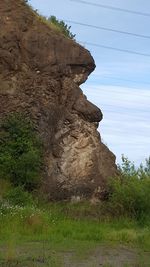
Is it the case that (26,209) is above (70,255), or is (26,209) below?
above

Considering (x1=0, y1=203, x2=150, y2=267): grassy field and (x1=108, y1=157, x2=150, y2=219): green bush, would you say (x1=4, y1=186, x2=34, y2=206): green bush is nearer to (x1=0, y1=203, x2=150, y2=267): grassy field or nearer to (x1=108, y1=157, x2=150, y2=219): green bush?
(x1=0, y1=203, x2=150, y2=267): grassy field

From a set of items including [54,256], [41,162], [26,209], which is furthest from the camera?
[41,162]

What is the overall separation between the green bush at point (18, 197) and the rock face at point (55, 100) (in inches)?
69.7

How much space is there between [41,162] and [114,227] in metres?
4.56

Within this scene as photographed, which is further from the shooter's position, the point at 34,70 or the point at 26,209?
the point at 34,70

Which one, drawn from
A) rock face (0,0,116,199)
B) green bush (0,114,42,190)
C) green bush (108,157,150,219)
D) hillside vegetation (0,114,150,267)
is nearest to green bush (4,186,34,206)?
hillside vegetation (0,114,150,267)

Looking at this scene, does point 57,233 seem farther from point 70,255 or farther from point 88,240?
point 70,255

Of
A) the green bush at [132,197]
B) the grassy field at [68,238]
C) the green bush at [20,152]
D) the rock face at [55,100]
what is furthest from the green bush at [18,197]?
the green bush at [132,197]

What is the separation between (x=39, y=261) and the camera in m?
13.3

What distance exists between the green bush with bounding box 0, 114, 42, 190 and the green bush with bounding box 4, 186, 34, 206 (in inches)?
34.5

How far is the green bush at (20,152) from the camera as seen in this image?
25250mm

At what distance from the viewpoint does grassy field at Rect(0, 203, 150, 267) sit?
1423 cm

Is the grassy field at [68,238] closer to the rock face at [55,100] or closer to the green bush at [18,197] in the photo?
the green bush at [18,197]

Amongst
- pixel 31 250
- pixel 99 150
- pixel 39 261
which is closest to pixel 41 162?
pixel 99 150
